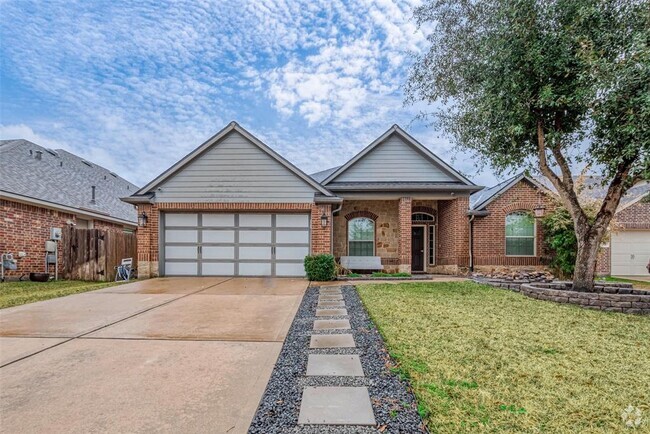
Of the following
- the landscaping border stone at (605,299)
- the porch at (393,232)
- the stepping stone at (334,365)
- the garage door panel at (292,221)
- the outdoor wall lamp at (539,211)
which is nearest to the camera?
the stepping stone at (334,365)

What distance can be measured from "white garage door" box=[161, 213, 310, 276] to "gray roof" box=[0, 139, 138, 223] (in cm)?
456

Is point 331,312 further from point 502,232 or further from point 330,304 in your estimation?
point 502,232

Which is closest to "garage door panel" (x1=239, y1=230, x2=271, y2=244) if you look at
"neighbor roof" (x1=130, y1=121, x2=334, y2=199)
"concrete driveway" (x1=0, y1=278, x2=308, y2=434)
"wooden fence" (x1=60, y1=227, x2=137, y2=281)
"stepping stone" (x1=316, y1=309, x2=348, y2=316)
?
"neighbor roof" (x1=130, y1=121, x2=334, y2=199)

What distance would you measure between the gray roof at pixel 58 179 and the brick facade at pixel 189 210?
3.72 metres

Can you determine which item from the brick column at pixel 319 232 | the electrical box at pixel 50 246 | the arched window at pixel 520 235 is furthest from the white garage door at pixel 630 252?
the electrical box at pixel 50 246

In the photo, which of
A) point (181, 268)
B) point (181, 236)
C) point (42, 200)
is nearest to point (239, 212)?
point (181, 236)

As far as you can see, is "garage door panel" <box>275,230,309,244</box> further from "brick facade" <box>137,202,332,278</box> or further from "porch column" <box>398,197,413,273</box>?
"porch column" <box>398,197,413,273</box>

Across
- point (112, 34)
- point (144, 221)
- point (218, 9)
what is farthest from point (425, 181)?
point (112, 34)

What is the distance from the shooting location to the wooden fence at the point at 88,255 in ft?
35.9

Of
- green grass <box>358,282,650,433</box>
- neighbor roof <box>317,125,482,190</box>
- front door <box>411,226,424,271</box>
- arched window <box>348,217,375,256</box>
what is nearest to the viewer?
green grass <box>358,282,650,433</box>

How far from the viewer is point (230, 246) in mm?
11156

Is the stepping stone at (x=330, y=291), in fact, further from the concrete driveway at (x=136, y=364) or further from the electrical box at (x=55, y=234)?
the electrical box at (x=55, y=234)

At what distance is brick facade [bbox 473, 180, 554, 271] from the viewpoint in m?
12.5

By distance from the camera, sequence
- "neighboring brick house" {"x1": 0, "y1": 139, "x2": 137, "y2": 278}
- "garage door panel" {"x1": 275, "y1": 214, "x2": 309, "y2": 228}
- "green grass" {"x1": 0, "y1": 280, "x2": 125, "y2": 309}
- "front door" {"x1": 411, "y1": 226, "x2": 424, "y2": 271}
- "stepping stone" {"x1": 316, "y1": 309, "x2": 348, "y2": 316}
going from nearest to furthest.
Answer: "stepping stone" {"x1": 316, "y1": 309, "x2": 348, "y2": 316}, "green grass" {"x1": 0, "y1": 280, "x2": 125, "y2": 309}, "neighboring brick house" {"x1": 0, "y1": 139, "x2": 137, "y2": 278}, "garage door panel" {"x1": 275, "y1": 214, "x2": 309, "y2": 228}, "front door" {"x1": 411, "y1": 226, "x2": 424, "y2": 271}
